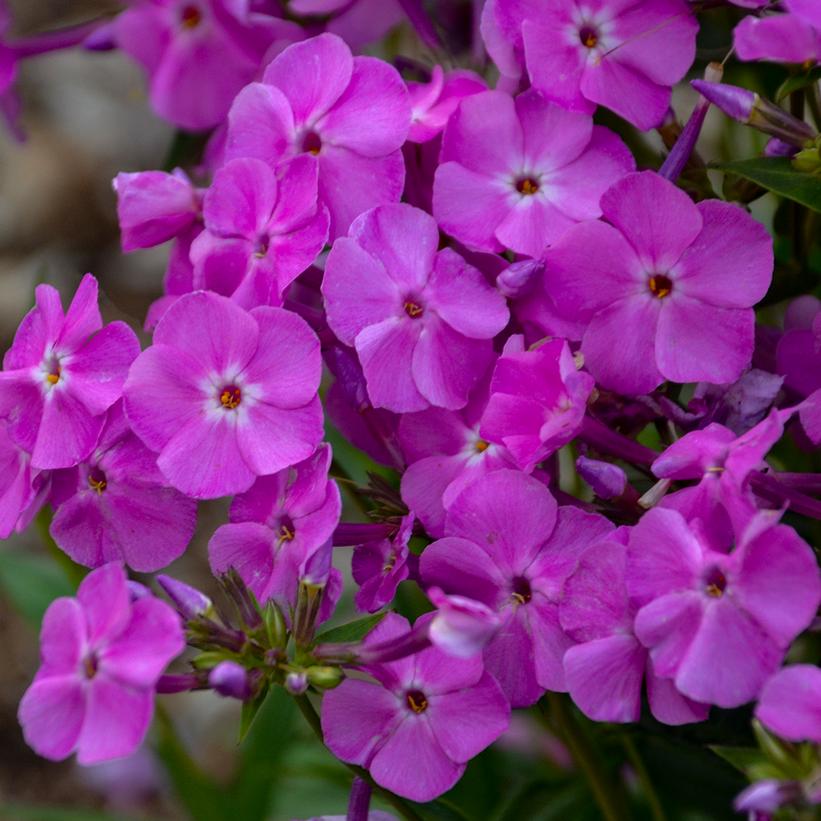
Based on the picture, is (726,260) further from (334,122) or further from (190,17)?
(190,17)

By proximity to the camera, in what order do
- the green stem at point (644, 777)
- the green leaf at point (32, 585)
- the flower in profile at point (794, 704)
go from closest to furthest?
1. the flower in profile at point (794, 704)
2. the green stem at point (644, 777)
3. the green leaf at point (32, 585)

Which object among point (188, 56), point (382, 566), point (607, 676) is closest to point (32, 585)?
point (188, 56)

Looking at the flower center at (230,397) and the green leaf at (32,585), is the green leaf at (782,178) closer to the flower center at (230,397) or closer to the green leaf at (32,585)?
the flower center at (230,397)

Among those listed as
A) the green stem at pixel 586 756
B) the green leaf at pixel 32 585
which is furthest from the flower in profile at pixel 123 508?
the green leaf at pixel 32 585

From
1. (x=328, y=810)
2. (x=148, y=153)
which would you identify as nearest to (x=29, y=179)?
(x=148, y=153)

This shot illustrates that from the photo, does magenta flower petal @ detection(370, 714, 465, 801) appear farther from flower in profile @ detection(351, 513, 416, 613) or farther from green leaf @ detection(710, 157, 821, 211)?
green leaf @ detection(710, 157, 821, 211)
